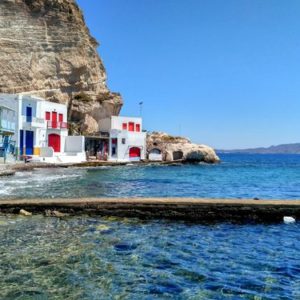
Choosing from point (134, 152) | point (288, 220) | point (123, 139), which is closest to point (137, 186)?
point (288, 220)

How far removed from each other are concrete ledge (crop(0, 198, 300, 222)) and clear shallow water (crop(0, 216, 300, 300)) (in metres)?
0.68

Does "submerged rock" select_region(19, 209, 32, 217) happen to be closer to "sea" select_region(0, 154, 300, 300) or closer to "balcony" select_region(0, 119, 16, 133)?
"sea" select_region(0, 154, 300, 300)

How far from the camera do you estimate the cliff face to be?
5781cm

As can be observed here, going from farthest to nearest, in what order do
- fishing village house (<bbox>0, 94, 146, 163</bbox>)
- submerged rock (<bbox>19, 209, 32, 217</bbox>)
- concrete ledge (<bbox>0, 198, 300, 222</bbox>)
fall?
fishing village house (<bbox>0, 94, 146, 163</bbox>) < submerged rock (<bbox>19, 209, 32, 217</bbox>) < concrete ledge (<bbox>0, 198, 300, 222</bbox>)

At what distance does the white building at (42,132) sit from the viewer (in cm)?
4669

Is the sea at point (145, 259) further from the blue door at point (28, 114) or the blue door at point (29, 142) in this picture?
the blue door at point (28, 114)

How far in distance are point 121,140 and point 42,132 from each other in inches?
583

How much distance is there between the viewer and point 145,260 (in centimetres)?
809

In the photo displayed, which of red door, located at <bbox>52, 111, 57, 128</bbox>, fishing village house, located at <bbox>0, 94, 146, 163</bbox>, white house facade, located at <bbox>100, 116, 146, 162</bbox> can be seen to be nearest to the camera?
fishing village house, located at <bbox>0, 94, 146, 163</bbox>

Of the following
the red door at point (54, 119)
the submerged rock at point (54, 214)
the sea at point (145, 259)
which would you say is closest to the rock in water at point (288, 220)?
the sea at point (145, 259)

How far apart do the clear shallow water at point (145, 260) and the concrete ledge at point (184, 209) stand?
2.23 ft

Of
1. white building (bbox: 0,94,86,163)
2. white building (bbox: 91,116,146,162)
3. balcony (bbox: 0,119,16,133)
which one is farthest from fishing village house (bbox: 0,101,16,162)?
white building (bbox: 91,116,146,162)

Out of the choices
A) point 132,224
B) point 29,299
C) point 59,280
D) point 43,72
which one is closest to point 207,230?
point 132,224

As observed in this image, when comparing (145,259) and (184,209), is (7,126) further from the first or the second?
(145,259)
